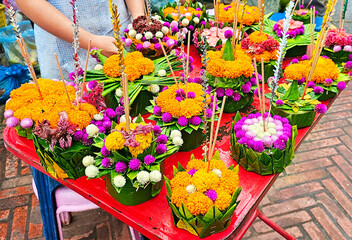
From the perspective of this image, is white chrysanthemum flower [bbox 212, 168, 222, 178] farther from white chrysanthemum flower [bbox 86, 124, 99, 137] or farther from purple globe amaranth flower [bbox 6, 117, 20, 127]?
purple globe amaranth flower [bbox 6, 117, 20, 127]

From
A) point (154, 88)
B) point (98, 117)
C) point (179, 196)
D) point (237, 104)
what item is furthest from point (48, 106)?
point (237, 104)

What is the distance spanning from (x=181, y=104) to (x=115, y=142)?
1.19ft

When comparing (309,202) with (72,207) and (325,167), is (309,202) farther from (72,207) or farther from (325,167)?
(72,207)

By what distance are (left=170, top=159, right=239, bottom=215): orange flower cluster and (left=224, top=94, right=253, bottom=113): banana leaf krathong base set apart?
0.54 metres

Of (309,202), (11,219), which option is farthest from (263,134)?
(11,219)

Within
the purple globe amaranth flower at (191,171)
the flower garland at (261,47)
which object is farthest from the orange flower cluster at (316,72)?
the purple globe amaranth flower at (191,171)

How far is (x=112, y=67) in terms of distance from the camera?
1.46m

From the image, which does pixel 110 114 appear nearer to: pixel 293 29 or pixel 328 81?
pixel 328 81

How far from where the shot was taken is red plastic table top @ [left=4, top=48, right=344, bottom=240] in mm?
1001

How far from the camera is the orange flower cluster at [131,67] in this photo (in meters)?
1.43

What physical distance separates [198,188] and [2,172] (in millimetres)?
2449

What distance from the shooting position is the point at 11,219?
2.29m

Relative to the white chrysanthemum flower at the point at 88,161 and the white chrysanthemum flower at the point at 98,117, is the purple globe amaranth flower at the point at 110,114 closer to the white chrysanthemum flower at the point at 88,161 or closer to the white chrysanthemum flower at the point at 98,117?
the white chrysanthemum flower at the point at 98,117

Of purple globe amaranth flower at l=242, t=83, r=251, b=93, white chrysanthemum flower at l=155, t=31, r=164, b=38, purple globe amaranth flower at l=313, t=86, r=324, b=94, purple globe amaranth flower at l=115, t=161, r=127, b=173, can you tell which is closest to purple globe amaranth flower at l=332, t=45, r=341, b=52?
purple globe amaranth flower at l=313, t=86, r=324, b=94
